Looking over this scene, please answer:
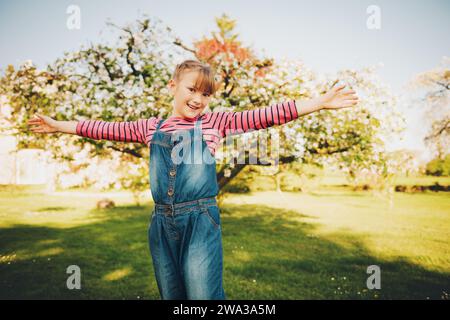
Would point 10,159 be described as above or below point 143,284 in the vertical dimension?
above

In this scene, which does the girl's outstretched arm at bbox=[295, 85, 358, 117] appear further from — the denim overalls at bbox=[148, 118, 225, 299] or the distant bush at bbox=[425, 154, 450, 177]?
the distant bush at bbox=[425, 154, 450, 177]

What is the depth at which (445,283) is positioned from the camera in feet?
22.4

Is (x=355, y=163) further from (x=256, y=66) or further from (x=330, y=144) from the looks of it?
(x=256, y=66)

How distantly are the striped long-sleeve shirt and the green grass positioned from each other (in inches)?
166

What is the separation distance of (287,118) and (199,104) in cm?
68

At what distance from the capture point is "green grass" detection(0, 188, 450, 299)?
20.3 feet

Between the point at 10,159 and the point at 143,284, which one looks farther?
the point at 10,159

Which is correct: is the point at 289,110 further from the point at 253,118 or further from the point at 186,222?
the point at 186,222

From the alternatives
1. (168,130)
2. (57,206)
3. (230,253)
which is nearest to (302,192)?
(57,206)

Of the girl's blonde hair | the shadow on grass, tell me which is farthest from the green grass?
the girl's blonde hair

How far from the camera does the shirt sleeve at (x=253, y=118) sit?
2166 mm

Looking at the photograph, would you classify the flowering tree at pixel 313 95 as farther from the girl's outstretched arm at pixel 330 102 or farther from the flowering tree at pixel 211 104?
the girl's outstretched arm at pixel 330 102

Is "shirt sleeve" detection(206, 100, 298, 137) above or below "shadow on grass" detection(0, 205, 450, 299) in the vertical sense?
above

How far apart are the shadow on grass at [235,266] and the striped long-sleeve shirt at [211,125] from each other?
4.25m
